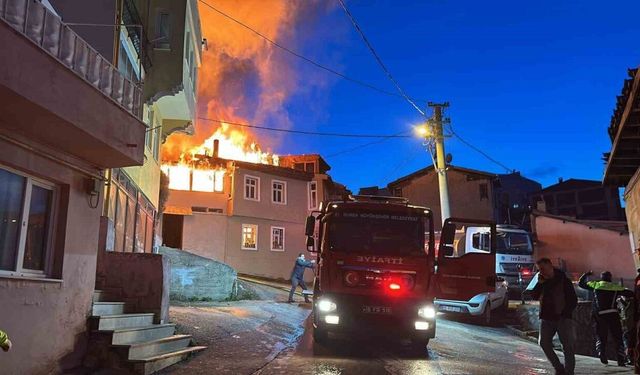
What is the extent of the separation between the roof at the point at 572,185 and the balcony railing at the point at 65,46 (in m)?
55.5

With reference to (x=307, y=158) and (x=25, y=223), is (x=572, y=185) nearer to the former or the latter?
(x=307, y=158)

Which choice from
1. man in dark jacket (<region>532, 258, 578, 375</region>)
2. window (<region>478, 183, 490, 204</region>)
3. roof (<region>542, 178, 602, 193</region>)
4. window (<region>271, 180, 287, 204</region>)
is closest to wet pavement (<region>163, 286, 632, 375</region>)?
man in dark jacket (<region>532, 258, 578, 375</region>)

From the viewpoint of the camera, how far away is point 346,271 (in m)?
9.97

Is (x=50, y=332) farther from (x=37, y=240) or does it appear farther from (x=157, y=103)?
(x=157, y=103)

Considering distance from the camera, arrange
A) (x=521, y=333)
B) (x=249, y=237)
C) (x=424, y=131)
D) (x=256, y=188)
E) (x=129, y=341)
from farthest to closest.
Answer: (x=256, y=188) < (x=249, y=237) < (x=424, y=131) < (x=521, y=333) < (x=129, y=341)

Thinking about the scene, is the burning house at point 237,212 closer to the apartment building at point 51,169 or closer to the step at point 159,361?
the step at point 159,361

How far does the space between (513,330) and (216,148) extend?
25145mm

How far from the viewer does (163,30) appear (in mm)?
16516

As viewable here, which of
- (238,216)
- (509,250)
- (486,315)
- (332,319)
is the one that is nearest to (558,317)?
(332,319)

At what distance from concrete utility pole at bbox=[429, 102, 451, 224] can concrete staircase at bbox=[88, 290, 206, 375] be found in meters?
13.0

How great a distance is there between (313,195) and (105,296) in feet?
90.4

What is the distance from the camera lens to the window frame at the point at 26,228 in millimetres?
6762

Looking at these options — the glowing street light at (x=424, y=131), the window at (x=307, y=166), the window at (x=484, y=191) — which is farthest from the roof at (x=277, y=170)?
the window at (x=484, y=191)

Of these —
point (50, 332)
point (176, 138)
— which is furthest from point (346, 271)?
point (176, 138)
